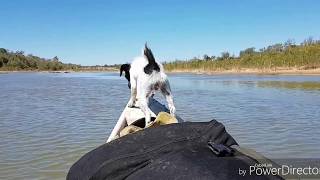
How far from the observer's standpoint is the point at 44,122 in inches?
485

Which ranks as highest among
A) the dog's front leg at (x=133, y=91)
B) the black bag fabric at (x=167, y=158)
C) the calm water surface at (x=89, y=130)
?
the dog's front leg at (x=133, y=91)

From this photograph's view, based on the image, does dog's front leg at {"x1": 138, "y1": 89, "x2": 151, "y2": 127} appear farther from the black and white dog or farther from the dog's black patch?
the dog's black patch

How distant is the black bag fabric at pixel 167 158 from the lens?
2.42m

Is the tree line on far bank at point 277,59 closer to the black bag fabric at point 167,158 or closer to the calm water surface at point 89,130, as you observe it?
the calm water surface at point 89,130

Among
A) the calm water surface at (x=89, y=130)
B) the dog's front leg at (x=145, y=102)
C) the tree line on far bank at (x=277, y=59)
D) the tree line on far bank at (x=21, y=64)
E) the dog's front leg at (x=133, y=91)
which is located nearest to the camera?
the dog's front leg at (x=145, y=102)

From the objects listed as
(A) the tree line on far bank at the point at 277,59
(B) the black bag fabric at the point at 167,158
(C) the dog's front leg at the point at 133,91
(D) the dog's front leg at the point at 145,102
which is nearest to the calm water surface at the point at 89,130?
(C) the dog's front leg at the point at 133,91

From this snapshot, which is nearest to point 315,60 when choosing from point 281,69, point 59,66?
point 281,69

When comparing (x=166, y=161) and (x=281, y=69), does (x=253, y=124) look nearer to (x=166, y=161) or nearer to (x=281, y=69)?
(x=166, y=161)

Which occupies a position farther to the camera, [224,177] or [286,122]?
[286,122]

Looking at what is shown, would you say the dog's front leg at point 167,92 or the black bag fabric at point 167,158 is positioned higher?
the dog's front leg at point 167,92

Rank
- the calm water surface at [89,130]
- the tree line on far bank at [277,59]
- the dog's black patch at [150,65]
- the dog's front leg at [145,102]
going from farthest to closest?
the tree line on far bank at [277,59] < the calm water surface at [89,130] < the dog's front leg at [145,102] < the dog's black patch at [150,65]

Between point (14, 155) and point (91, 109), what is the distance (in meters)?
7.78

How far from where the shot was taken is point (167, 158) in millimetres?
2611

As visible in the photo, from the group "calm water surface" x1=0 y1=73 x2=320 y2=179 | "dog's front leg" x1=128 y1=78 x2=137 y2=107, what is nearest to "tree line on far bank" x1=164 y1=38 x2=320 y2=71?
"calm water surface" x1=0 y1=73 x2=320 y2=179
